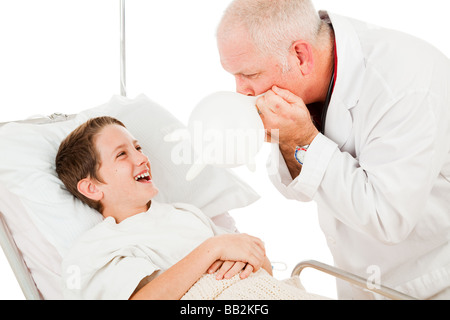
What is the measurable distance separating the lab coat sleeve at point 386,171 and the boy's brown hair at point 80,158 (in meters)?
0.63

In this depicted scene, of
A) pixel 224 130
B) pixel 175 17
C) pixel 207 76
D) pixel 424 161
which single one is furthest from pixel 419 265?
pixel 175 17

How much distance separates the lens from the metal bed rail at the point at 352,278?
1.36 meters

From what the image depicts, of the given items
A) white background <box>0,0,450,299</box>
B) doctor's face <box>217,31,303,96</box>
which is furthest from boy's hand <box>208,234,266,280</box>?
white background <box>0,0,450,299</box>

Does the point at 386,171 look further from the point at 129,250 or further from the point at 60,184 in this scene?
the point at 60,184

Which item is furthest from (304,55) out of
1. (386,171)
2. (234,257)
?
(234,257)

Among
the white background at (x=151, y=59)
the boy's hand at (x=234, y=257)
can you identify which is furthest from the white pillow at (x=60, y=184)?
the boy's hand at (x=234, y=257)

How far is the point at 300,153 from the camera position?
4.42ft

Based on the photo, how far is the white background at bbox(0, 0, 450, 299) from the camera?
86.2 inches

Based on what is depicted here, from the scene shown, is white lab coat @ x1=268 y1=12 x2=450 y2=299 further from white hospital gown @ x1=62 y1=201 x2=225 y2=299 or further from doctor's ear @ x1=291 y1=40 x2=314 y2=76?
white hospital gown @ x1=62 y1=201 x2=225 y2=299

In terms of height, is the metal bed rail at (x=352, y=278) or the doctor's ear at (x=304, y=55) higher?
the doctor's ear at (x=304, y=55)

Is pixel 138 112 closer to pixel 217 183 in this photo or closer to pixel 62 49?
pixel 217 183

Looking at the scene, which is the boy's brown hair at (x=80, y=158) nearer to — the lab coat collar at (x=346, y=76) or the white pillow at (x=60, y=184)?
the white pillow at (x=60, y=184)

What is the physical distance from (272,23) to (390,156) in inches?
17.2

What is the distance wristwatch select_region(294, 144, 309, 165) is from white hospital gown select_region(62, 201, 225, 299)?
377mm
